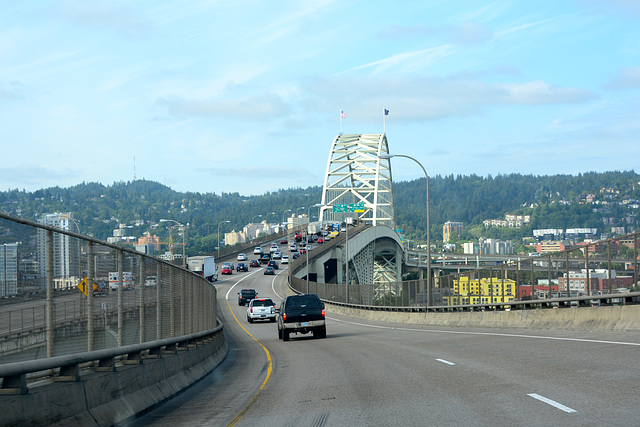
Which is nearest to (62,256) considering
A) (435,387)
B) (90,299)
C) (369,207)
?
(90,299)

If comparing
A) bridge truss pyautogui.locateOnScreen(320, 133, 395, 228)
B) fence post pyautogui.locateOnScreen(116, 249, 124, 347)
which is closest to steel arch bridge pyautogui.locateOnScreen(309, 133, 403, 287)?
bridge truss pyautogui.locateOnScreen(320, 133, 395, 228)

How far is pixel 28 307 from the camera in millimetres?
7664

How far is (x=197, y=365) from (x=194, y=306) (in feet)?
13.1

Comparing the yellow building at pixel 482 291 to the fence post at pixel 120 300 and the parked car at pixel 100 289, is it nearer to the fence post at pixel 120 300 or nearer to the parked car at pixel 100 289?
the fence post at pixel 120 300

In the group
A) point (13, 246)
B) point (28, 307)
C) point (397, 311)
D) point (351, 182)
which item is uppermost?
point (351, 182)

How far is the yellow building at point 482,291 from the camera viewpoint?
3044 centimetres

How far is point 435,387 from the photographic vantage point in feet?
39.0

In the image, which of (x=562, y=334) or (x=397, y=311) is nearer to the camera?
(x=562, y=334)

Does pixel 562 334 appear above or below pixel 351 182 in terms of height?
below

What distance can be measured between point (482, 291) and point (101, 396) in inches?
1001

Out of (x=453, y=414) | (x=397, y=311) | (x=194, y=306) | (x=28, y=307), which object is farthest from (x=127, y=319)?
(x=397, y=311)

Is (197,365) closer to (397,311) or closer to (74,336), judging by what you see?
(74,336)

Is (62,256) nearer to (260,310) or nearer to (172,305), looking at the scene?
(172,305)

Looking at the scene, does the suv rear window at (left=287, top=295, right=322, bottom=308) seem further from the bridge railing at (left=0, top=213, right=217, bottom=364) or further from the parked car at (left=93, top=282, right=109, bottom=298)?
the parked car at (left=93, top=282, right=109, bottom=298)
